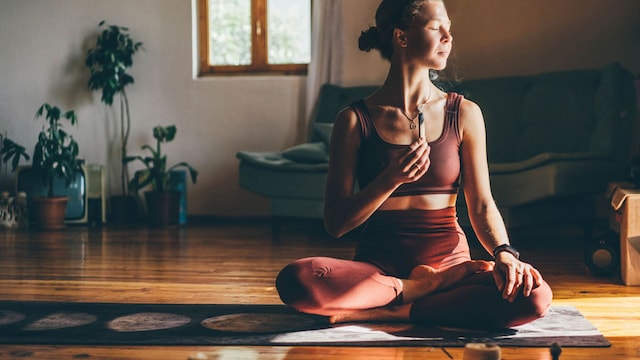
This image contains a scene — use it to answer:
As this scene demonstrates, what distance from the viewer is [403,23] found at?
2152mm

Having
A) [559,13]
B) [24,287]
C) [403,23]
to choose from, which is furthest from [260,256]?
[559,13]

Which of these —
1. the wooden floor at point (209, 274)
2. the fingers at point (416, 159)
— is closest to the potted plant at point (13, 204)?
the wooden floor at point (209, 274)

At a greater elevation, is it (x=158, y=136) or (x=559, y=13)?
(x=559, y=13)

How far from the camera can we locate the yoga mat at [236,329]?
6.91 ft

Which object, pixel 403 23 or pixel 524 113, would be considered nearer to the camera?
pixel 403 23

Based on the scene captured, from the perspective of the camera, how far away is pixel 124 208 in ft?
19.0

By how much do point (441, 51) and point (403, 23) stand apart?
129 millimetres

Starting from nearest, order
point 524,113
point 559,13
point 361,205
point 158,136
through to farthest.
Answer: point 361,205, point 524,113, point 559,13, point 158,136

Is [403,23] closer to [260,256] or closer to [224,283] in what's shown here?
[224,283]

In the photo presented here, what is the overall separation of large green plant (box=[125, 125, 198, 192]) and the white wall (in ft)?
0.81

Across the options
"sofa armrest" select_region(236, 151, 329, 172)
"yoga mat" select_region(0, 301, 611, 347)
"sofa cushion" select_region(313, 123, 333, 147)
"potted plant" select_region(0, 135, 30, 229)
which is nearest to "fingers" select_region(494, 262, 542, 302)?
"yoga mat" select_region(0, 301, 611, 347)

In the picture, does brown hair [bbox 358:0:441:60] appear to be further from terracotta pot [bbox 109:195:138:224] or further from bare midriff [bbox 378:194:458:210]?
terracotta pot [bbox 109:195:138:224]

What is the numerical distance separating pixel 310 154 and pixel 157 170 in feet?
4.24

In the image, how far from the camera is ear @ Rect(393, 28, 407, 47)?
85.6 inches
